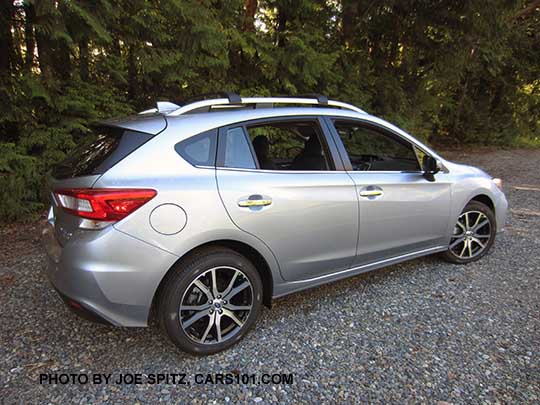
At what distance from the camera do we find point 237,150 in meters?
2.41

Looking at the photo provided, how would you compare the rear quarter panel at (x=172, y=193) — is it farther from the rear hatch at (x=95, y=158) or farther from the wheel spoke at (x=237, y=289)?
the wheel spoke at (x=237, y=289)

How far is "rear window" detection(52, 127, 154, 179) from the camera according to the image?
82.3 inches

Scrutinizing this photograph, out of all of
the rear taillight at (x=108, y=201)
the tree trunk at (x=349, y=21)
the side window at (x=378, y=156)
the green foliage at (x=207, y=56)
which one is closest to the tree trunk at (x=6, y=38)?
the green foliage at (x=207, y=56)

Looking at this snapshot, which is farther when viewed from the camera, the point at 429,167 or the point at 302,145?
the point at 302,145

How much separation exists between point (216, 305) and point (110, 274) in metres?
0.70

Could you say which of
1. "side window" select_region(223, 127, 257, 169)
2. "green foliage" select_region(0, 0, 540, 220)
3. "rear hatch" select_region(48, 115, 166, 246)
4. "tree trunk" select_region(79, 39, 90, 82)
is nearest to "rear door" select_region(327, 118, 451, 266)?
"side window" select_region(223, 127, 257, 169)

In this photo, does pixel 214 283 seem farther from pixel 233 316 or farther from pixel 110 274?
pixel 110 274

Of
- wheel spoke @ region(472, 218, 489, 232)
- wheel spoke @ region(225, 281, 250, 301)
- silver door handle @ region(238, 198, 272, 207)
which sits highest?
silver door handle @ region(238, 198, 272, 207)

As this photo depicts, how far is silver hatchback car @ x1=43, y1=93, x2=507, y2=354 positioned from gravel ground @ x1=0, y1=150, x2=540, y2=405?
266 millimetres

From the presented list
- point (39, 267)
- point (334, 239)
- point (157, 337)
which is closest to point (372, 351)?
point (334, 239)

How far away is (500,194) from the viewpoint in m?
3.86

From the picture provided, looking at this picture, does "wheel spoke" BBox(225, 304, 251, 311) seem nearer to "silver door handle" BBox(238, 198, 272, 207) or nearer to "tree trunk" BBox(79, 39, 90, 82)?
"silver door handle" BBox(238, 198, 272, 207)

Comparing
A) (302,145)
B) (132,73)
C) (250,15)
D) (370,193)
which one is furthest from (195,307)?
(250,15)

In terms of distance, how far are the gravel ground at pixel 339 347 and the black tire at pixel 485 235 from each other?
0.24 meters
